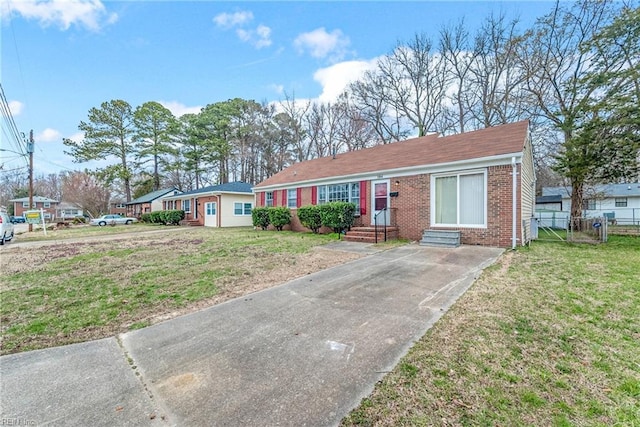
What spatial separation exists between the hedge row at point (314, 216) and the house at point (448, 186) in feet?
2.31

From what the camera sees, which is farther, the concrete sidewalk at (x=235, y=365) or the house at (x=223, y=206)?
the house at (x=223, y=206)

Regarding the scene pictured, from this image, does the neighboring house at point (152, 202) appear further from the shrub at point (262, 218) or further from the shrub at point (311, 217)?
the shrub at point (311, 217)

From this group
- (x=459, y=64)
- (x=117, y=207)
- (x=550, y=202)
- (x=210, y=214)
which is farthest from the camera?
(x=117, y=207)

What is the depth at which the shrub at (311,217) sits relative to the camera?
43.2ft

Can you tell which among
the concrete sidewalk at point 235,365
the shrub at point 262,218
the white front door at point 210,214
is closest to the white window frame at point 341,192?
the shrub at point 262,218

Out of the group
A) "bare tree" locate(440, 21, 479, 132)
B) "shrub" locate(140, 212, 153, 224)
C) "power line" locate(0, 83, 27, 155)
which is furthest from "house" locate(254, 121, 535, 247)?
"shrub" locate(140, 212, 153, 224)

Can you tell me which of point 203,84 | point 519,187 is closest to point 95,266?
point 519,187

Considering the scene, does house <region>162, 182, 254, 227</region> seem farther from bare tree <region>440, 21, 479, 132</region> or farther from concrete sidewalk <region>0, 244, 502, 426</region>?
concrete sidewalk <region>0, 244, 502, 426</region>

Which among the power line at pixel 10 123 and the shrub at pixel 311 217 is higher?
the power line at pixel 10 123

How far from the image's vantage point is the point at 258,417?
189cm

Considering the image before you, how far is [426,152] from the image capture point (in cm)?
1130

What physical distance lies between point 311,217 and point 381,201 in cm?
353

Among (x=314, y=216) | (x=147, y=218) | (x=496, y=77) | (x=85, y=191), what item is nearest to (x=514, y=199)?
(x=314, y=216)

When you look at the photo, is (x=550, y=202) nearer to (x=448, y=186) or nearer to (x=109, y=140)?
(x=448, y=186)
